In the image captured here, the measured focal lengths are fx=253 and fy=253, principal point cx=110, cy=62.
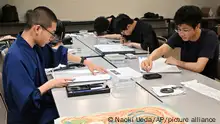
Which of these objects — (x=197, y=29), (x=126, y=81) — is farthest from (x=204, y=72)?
(x=126, y=81)

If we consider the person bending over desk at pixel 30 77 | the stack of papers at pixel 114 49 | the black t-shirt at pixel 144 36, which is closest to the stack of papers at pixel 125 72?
the person bending over desk at pixel 30 77

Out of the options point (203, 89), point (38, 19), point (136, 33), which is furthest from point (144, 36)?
point (38, 19)

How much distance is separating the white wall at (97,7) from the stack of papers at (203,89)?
15.1 feet

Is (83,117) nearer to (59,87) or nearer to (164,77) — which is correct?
(59,87)

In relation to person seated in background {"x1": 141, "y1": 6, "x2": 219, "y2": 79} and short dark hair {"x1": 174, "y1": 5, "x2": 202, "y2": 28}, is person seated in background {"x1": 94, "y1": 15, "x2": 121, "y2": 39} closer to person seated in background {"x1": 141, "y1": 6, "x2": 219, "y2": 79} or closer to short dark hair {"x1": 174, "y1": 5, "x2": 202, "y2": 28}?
person seated in background {"x1": 141, "y1": 6, "x2": 219, "y2": 79}

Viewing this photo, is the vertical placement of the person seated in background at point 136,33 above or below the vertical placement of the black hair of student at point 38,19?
below

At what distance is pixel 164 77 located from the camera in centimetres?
185

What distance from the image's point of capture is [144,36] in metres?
3.17

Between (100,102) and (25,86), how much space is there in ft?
1.44

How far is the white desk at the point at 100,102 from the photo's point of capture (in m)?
1.31

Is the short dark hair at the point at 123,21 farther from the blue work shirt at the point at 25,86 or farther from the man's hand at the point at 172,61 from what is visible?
the blue work shirt at the point at 25,86

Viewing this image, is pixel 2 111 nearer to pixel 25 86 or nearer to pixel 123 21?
pixel 25 86

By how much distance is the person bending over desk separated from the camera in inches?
56.8

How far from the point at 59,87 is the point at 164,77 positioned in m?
0.76
